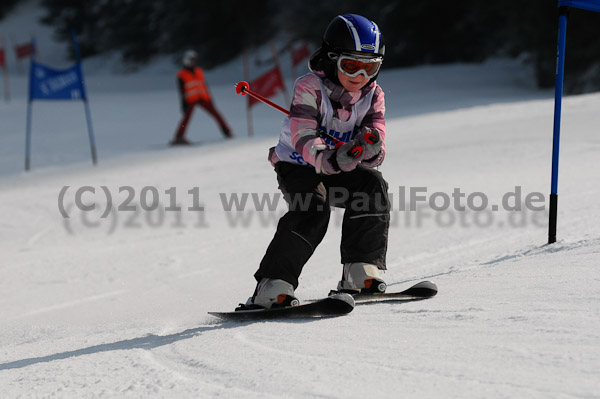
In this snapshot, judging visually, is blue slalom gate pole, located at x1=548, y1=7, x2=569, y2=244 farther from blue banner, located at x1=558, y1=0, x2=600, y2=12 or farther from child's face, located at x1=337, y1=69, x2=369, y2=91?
child's face, located at x1=337, y1=69, x2=369, y2=91

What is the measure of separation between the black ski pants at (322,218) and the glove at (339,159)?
0.53 feet

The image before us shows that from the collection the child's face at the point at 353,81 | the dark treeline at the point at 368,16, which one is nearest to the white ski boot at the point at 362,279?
the child's face at the point at 353,81

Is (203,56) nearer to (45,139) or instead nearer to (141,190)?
(45,139)

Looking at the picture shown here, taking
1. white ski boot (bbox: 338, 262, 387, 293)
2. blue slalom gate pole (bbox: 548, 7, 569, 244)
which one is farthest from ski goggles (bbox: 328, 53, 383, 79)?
blue slalom gate pole (bbox: 548, 7, 569, 244)

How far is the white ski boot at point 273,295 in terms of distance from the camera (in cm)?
305

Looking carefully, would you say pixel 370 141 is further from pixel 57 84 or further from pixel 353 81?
pixel 57 84

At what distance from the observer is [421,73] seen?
18.9 metres

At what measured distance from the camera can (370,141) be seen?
2992 mm

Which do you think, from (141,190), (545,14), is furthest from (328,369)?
(545,14)

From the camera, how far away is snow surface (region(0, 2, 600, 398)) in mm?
2156

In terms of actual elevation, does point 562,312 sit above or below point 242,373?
above

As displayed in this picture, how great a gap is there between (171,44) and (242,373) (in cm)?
A: 2717

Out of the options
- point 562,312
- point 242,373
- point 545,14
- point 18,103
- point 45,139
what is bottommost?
point 242,373

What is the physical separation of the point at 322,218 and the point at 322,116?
0.44m
